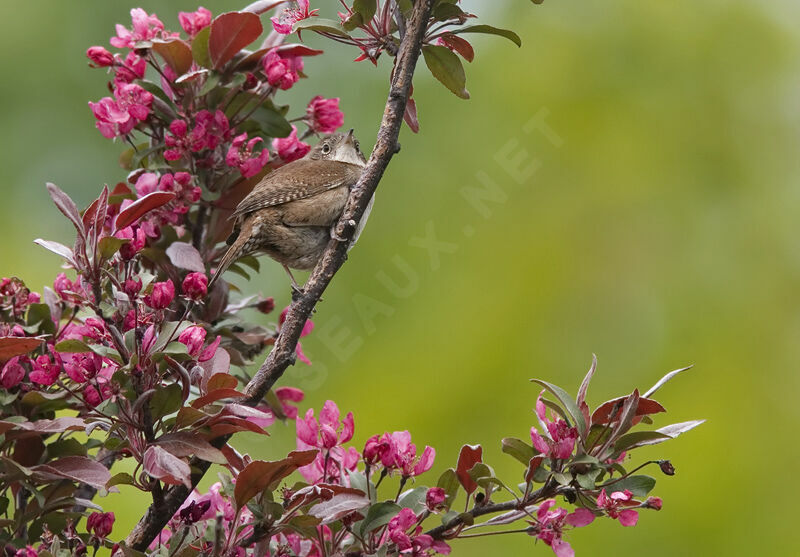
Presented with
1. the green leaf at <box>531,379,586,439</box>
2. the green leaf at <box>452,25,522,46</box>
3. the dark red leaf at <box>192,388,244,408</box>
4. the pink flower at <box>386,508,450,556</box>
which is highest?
the green leaf at <box>452,25,522,46</box>

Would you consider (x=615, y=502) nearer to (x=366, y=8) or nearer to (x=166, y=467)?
(x=166, y=467)

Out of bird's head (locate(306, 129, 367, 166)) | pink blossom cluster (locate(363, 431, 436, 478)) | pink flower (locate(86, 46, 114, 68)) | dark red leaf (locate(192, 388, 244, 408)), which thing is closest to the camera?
dark red leaf (locate(192, 388, 244, 408))

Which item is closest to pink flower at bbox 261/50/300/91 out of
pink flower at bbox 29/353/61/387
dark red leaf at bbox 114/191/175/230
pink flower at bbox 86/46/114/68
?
pink flower at bbox 86/46/114/68

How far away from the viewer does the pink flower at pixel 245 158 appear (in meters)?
2.65

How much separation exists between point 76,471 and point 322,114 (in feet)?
4.78

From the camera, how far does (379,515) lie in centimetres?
194

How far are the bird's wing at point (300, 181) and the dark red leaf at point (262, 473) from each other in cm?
159

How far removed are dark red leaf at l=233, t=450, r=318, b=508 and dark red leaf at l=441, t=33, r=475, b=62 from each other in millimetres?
1170

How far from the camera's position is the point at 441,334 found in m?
4.89

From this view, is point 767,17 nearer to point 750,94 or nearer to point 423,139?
point 750,94

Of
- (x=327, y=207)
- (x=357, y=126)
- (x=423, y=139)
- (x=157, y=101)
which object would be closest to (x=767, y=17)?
(x=423, y=139)

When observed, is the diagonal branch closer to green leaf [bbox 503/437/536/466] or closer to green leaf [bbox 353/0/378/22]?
green leaf [bbox 353/0/378/22]

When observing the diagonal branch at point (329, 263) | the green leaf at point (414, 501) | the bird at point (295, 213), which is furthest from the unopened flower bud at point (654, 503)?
the bird at point (295, 213)

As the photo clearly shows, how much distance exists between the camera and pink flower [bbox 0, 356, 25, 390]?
2.13m
